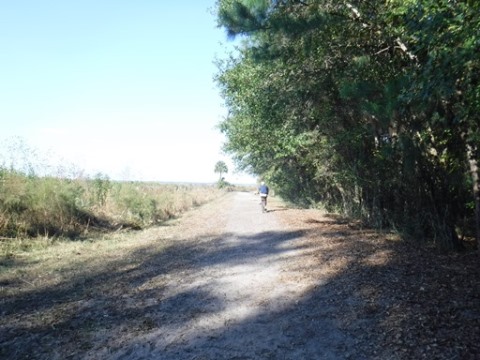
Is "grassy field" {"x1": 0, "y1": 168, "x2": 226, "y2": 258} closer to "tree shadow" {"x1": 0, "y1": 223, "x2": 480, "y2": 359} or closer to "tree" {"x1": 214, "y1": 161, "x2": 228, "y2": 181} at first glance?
"tree shadow" {"x1": 0, "y1": 223, "x2": 480, "y2": 359}

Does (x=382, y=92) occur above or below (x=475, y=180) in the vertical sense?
above

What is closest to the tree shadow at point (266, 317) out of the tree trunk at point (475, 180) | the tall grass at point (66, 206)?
the tree trunk at point (475, 180)

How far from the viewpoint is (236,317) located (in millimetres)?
5883

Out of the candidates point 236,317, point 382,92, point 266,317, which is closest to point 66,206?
point 236,317

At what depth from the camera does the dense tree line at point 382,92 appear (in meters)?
5.23

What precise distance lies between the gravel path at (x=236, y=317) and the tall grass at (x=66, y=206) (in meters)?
6.89

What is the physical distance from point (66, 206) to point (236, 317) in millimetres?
11460

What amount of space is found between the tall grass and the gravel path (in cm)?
689

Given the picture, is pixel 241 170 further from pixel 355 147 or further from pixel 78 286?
pixel 78 286

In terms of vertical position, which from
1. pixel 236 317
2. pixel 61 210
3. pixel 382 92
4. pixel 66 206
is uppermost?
pixel 382 92

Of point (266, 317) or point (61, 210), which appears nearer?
point (266, 317)

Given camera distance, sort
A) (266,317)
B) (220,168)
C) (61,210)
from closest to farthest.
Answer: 1. (266,317)
2. (61,210)
3. (220,168)

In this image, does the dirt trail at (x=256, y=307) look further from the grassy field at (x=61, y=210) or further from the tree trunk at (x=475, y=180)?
the grassy field at (x=61, y=210)

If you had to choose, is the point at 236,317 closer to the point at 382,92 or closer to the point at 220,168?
the point at 382,92
